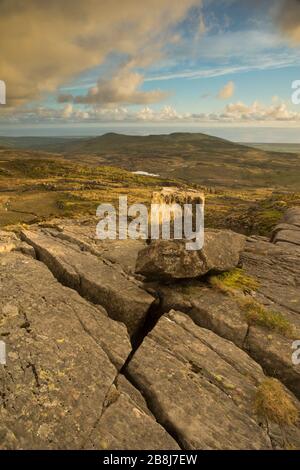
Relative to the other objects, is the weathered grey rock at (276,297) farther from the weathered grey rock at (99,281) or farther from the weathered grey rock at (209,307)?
the weathered grey rock at (99,281)

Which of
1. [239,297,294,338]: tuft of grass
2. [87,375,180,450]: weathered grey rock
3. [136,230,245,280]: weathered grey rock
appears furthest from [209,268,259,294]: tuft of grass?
[87,375,180,450]: weathered grey rock

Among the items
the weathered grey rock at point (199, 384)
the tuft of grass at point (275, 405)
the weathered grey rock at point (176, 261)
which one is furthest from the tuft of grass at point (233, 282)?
the tuft of grass at point (275, 405)

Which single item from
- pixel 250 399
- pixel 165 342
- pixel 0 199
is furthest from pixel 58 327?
pixel 0 199

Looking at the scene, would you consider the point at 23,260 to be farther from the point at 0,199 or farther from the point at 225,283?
the point at 0,199

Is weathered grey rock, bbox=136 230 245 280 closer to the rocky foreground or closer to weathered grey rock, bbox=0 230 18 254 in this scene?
the rocky foreground

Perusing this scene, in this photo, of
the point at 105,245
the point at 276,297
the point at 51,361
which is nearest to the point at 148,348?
the point at 51,361
